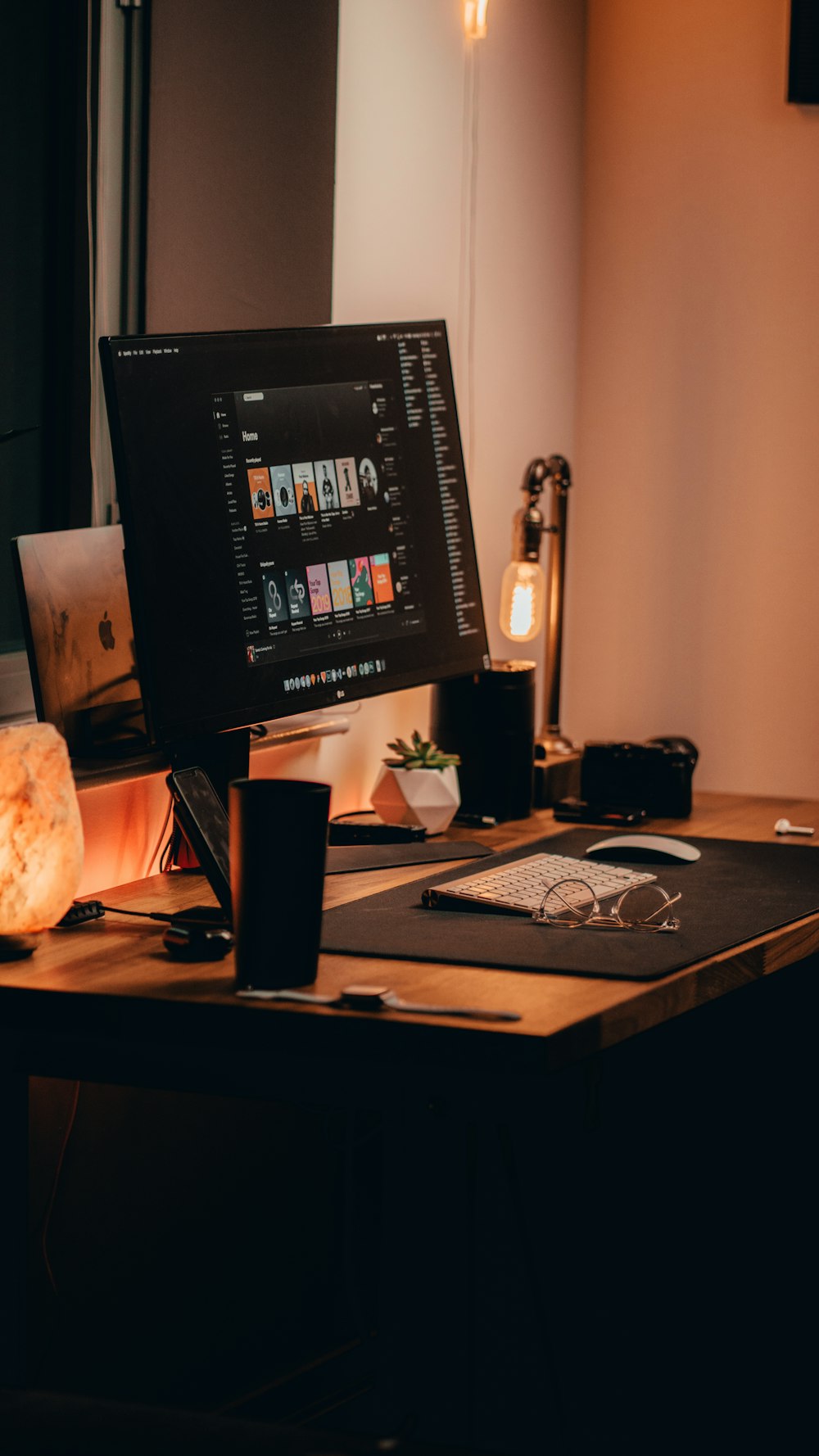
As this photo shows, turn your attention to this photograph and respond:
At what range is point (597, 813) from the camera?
Answer: 2125 mm

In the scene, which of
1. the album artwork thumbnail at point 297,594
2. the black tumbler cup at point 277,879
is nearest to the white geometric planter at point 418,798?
the album artwork thumbnail at point 297,594

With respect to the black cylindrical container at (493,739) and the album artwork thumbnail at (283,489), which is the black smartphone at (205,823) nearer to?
the album artwork thumbnail at (283,489)

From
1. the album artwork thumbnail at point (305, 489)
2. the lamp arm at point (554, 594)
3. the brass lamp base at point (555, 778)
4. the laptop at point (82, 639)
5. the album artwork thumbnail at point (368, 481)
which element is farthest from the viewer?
the lamp arm at point (554, 594)

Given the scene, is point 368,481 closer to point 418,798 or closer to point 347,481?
point 347,481

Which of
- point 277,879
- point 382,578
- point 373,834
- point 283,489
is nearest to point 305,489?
point 283,489

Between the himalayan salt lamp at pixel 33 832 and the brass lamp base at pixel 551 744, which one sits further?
the brass lamp base at pixel 551 744

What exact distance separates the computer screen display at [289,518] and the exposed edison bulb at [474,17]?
0.64 meters

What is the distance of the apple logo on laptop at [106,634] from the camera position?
1.69m

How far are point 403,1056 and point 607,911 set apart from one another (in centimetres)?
43

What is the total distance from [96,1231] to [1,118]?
1268mm

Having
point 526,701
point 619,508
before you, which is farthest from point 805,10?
point 526,701

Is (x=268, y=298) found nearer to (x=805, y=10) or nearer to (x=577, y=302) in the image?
(x=577, y=302)

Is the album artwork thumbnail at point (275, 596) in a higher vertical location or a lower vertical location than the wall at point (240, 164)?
lower

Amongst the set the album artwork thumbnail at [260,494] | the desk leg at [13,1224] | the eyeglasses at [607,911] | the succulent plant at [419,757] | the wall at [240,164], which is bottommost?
the desk leg at [13,1224]
